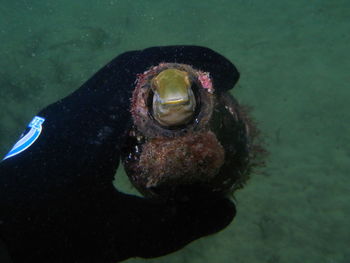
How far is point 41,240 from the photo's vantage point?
5.11 feet

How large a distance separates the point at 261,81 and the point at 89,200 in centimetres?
483

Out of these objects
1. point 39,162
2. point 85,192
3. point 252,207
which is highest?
point 39,162

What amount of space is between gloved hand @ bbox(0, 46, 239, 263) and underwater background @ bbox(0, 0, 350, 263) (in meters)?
2.48

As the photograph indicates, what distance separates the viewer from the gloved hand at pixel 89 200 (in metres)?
1.54

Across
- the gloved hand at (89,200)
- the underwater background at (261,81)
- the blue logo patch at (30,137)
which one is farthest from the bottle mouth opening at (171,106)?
the underwater background at (261,81)

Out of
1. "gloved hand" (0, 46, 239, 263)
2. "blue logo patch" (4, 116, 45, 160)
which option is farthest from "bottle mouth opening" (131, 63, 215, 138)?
"blue logo patch" (4, 116, 45, 160)

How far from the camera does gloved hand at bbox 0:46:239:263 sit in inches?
60.7

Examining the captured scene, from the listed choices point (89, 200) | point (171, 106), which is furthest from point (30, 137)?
point (171, 106)

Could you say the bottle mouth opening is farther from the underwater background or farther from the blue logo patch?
the underwater background

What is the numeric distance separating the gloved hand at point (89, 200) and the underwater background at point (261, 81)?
97.8 inches

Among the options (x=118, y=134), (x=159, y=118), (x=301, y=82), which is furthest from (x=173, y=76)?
(x=301, y=82)

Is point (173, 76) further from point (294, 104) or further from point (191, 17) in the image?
point (191, 17)

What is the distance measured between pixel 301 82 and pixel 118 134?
4.66 m

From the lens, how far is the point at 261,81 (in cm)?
579
